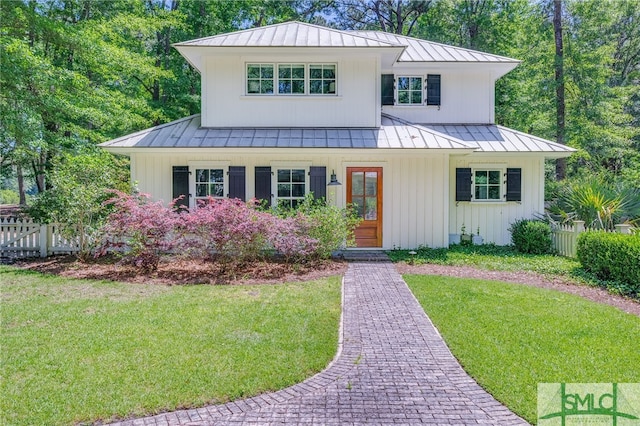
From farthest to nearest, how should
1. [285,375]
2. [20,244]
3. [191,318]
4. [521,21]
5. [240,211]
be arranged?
[521,21] → [20,244] → [240,211] → [191,318] → [285,375]

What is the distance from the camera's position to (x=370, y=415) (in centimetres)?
327

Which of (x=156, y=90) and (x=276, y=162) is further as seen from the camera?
(x=156, y=90)

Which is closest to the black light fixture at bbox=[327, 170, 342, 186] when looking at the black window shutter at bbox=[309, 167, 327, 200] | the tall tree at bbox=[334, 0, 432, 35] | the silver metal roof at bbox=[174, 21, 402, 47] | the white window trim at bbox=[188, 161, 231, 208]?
the black window shutter at bbox=[309, 167, 327, 200]

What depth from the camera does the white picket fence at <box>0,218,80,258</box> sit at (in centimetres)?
1045

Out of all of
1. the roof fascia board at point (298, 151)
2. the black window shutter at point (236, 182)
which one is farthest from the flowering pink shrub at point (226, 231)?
the roof fascia board at point (298, 151)

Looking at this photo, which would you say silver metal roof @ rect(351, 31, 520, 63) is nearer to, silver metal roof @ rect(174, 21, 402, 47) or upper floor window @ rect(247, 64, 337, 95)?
silver metal roof @ rect(174, 21, 402, 47)

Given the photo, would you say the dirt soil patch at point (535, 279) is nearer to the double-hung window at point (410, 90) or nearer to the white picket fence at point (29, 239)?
the double-hung window at point (410, 90)

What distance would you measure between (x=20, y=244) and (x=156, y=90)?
12.7 metres

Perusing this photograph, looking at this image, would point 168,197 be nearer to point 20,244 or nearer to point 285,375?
point 20,244

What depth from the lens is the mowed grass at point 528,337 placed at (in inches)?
149

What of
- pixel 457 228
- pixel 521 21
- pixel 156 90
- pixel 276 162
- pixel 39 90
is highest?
pixel 521 21

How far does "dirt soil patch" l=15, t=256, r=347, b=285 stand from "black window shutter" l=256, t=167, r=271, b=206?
2075mm

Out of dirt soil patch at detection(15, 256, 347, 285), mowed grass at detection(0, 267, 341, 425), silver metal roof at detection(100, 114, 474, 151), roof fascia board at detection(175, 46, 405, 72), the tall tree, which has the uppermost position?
the tall tree

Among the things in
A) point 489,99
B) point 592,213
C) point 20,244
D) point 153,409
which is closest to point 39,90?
point 20,244
